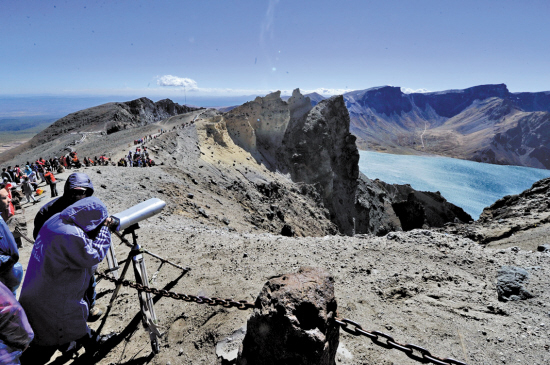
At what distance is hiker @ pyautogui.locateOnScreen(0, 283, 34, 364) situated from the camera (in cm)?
216

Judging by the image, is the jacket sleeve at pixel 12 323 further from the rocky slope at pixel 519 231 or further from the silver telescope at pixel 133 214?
the rocky slope at pixel 519 231

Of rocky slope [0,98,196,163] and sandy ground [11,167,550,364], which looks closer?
sandy ground [11,167,550,364]

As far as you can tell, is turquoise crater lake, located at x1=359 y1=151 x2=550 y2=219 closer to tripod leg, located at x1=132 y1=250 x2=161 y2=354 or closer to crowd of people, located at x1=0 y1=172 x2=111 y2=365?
tripod leg, located at x1=132 y1=250 x2=161 y2=354

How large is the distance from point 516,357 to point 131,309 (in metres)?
6.13

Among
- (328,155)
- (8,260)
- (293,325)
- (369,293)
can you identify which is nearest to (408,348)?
(293,325)

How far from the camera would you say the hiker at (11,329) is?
2.16m

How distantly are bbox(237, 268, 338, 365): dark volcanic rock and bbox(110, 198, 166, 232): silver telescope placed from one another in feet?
6.85

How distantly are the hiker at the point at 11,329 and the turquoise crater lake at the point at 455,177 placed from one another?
94.6 meters

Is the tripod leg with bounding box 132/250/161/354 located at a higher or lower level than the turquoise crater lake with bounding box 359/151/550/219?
higher

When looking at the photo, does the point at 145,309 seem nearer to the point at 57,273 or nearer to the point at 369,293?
the point at 57,273

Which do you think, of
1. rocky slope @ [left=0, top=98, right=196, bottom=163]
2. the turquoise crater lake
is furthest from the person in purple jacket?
the turquoise crater lake

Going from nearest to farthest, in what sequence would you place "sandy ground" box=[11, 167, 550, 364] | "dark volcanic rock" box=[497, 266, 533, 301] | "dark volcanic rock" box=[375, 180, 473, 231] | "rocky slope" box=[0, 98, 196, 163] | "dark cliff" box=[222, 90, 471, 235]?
"sandy ground" box=[11, 167, 550, 364], "dark volcanic rock" box=[497, 266, 533, 301], "dark cliff" box=[222, 90, 471, 235], "dark volcanic rock" box=[375, 180, 473, 231], "rocky slope" box=[0, 98, 196, 163]

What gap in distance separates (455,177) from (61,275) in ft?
492

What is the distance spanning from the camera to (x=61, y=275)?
2.78 metres
